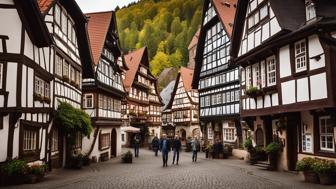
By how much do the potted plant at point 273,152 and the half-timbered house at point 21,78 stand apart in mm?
11066

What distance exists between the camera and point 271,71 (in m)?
20.3

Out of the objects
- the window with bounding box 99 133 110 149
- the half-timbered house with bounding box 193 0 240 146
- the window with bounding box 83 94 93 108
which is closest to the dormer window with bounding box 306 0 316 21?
the half-timbered house with bounding box 193 0 240 146

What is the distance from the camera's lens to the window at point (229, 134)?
36.6m

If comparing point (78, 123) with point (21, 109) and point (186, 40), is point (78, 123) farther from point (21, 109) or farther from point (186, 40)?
point (186, 40)

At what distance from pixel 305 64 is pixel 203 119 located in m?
24.3

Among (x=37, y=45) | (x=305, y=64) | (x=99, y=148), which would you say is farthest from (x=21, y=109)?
(x=99, y=148)

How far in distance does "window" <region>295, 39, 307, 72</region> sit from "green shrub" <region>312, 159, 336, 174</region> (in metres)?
4.09

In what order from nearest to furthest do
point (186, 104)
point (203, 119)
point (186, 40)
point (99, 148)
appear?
point (99, 148), point (203, 119), point (186, 104), point (186, 40)

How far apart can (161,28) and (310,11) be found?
135 m

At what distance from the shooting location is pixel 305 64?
17047 mm

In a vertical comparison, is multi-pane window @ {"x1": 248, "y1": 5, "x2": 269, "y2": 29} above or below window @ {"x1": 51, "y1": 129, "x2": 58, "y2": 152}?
above

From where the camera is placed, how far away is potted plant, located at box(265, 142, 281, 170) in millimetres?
20580

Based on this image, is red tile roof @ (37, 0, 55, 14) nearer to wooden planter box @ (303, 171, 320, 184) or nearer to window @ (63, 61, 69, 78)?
window @ (63, 61, 69, 78)

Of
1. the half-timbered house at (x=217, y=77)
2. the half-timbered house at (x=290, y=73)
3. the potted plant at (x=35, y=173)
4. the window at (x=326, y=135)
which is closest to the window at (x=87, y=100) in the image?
the half-timbered house at (x=290, y=73)
